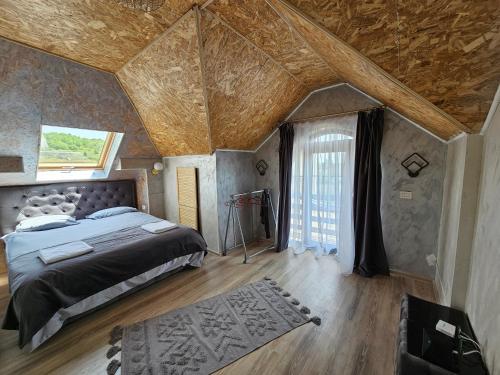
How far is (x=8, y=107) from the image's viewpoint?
2.16 meters

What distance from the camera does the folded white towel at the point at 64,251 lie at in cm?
193

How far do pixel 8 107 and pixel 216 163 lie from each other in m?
2.38

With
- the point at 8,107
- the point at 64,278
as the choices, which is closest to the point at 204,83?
the point at 8,107

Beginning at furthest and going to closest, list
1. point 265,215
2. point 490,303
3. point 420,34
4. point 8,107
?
point 265,215, point 8,107, point 490,303, point 420,34

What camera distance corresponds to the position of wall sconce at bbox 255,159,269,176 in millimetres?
3879

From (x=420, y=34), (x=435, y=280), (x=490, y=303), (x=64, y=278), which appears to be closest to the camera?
(x=420, y=34)

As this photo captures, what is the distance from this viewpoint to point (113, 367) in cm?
152

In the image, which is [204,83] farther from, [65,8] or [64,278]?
[64,278]

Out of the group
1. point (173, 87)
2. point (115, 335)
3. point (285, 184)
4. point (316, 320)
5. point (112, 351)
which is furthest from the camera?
point (285, 184)

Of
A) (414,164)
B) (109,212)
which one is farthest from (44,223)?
(414,164)

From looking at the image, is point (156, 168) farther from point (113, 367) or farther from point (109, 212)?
point (113, 367)

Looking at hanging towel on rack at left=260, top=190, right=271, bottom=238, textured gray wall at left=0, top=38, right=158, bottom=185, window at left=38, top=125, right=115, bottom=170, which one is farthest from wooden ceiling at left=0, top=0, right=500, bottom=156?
hanging towel on rack at left=260, top=190, right=271, bottom=238

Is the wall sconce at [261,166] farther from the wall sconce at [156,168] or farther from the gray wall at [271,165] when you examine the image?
the wall sconce at [156,168]

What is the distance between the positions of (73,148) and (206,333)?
11.5 feet
